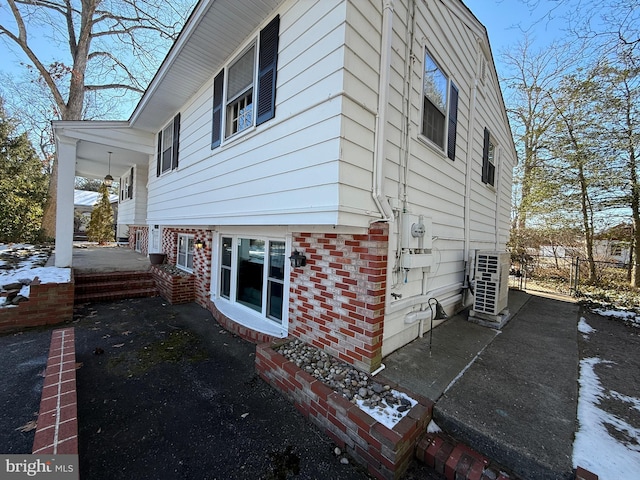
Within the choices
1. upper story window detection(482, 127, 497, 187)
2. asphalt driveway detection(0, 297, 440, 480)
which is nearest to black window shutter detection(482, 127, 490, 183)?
upper story window detection(482, 127, 497, 187)

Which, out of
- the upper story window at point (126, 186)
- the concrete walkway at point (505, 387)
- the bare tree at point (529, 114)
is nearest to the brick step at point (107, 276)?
the concrete walkway at point (505, 387)

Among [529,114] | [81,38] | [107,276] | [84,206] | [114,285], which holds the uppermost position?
[81,38]

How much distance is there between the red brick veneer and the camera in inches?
69.7

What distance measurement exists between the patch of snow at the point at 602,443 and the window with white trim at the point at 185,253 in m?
7.19

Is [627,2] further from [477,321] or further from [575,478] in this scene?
[575,478]

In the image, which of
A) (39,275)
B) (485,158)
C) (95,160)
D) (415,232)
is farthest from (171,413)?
(95,160)

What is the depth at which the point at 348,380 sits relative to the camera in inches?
104

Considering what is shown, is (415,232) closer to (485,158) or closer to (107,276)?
(485,158)

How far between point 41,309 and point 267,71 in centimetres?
533

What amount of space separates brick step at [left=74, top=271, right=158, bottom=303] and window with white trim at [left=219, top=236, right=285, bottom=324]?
243 cm

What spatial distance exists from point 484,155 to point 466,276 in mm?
2872

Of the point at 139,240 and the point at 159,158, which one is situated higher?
the point at 159,158

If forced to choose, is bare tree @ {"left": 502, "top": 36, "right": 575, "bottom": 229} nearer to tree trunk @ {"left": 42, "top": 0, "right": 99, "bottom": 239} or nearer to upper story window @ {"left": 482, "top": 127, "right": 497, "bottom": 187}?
upper story window @ {"left": 482, "top": 127, "right": 497, "bottom": 187}

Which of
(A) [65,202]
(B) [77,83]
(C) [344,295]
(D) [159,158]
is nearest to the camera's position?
(C) [344,295]
